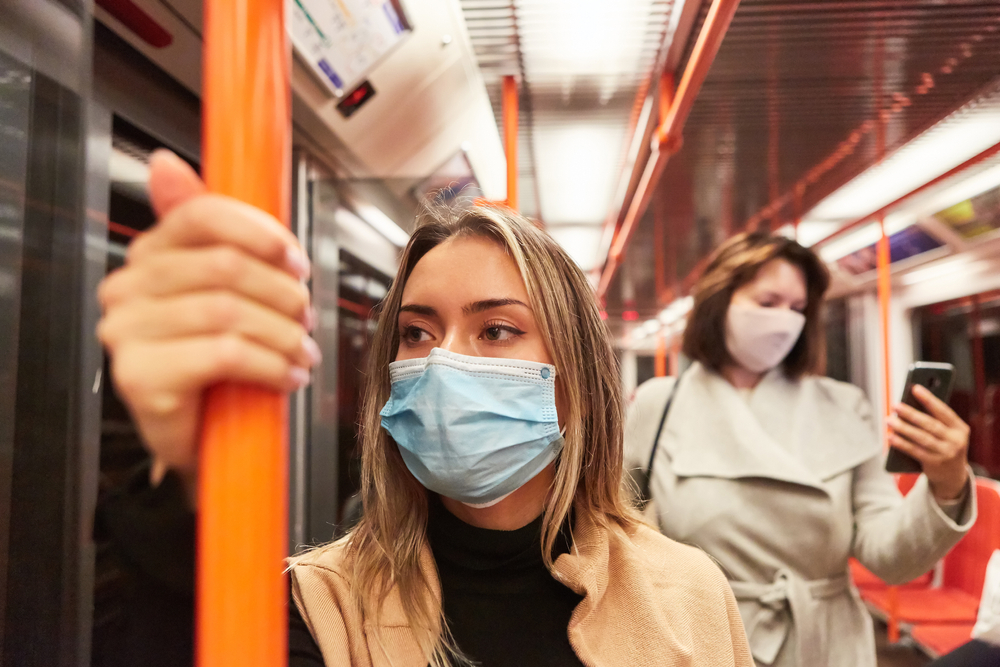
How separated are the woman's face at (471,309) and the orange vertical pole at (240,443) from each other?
27.4 inches

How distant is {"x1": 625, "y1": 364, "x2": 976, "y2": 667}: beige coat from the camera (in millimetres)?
1763

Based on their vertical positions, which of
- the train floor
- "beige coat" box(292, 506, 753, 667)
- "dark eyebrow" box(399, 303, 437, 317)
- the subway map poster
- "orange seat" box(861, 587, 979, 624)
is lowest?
the train floor

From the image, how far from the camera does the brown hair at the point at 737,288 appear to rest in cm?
200

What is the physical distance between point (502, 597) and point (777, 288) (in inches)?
56.2

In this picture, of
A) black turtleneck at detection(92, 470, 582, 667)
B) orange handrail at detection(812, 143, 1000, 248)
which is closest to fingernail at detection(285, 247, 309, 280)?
black turtleneck at detection(92, 470, 582, 667)

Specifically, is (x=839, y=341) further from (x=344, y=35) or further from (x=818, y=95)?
(x=344, y=35)

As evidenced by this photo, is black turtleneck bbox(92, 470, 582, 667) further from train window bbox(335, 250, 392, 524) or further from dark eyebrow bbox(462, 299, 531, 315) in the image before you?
train window bbox(335, 250, 392, 524)

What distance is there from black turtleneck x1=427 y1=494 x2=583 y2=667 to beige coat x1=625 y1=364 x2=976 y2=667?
0.85 m

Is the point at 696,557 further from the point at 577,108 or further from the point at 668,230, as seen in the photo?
the point at 668,230

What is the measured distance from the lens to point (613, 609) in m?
1.16

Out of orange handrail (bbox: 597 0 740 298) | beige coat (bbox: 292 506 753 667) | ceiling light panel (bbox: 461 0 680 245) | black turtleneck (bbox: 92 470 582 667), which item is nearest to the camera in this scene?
black turtleneck (bbox: 92 470 582 667)

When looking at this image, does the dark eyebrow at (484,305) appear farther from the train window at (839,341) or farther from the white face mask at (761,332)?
the train window at (839,341)

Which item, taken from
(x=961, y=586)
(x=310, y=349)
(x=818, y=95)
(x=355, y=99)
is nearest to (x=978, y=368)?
(x=961, y=586)

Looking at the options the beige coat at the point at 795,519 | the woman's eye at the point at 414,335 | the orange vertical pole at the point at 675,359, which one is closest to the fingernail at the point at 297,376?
the woman's eye at the point at 414,335
